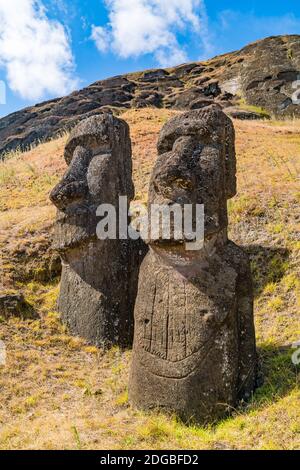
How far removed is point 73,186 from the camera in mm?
6859

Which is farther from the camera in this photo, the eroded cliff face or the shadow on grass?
the eroded cliff face

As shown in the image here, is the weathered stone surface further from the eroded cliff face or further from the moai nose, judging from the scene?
the moai nose

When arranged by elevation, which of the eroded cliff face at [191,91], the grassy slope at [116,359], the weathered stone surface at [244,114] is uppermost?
the eroded cliff face at [191,91]

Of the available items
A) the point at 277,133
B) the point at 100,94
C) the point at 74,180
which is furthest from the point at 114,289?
the point at 100,94

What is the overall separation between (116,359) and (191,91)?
137ft

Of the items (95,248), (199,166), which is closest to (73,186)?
(95,248)

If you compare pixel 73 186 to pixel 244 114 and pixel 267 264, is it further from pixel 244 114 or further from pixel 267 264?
pixel 244 114

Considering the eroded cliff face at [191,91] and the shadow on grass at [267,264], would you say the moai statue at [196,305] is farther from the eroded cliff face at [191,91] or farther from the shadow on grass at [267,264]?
the eroded cliff face at [191,91]

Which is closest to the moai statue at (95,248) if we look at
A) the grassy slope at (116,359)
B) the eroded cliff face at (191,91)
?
the grassy slope at (116,359)

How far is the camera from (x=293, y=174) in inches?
433

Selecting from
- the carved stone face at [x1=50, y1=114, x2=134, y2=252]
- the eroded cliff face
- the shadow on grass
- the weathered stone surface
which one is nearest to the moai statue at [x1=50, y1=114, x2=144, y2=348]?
the carved stone face at [x1=50, y1=114, x2=134, y2=252]

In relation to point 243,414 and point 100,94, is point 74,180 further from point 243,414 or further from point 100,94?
point 100,94

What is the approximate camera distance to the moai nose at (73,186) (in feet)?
22.5

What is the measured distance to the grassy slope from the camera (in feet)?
14.3
